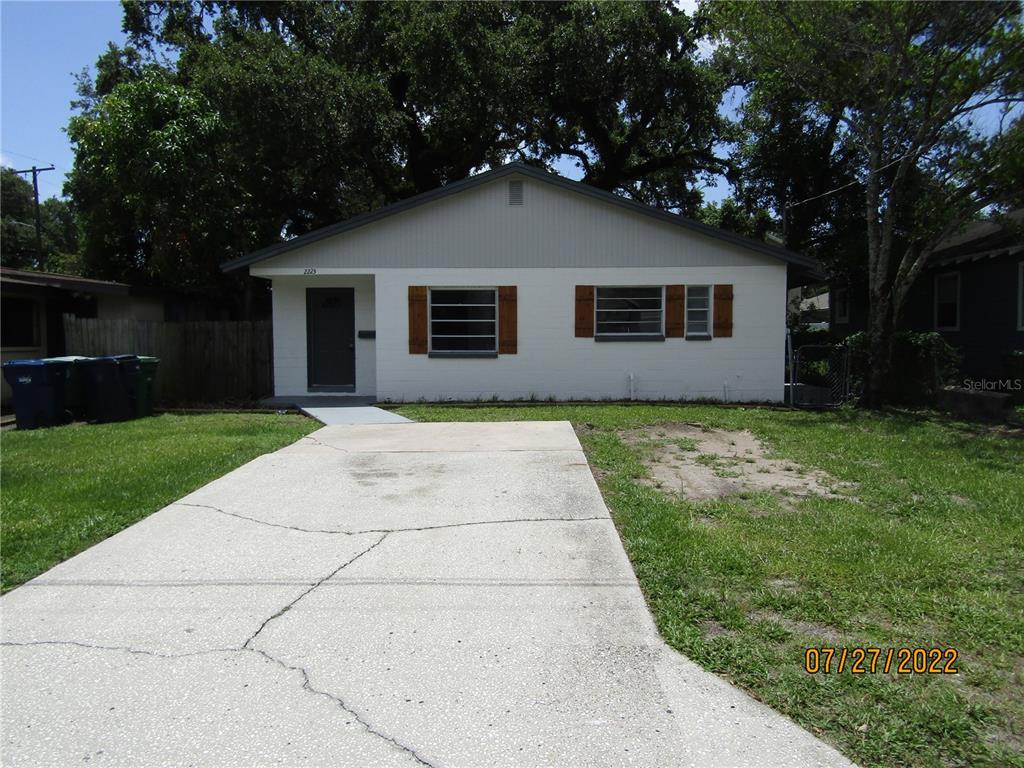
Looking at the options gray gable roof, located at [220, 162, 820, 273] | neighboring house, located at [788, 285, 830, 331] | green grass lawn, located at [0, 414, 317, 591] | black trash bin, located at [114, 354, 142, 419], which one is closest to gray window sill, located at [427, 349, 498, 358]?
gray gable roof, located at [220, 162, 820, 273]

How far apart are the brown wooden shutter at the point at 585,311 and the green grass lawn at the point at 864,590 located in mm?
6554

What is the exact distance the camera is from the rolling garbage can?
11547 millimetres

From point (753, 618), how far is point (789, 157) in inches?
806

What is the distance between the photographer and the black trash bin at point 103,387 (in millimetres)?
Result: 11594

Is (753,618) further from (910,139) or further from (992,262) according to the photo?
(992,262)

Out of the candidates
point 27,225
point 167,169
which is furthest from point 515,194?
point 27,225

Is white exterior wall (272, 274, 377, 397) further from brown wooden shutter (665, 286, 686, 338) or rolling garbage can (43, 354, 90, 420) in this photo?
brown wooden shutter (665, 286, 686, 338)

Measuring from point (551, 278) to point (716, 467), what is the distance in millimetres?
7276

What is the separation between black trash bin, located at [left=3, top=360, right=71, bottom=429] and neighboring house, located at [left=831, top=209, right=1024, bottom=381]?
1700 cm

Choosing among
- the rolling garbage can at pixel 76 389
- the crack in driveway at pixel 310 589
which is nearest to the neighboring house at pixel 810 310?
the rolling garbage can at pixel 76 389

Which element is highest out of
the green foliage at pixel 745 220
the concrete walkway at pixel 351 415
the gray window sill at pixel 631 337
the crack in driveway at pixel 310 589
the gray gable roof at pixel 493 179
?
the green foliage at pixel 745 220

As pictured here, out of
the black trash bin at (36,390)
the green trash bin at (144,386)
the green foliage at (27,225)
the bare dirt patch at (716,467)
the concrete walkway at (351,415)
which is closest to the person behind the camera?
the bare dirt patch at (716,467)

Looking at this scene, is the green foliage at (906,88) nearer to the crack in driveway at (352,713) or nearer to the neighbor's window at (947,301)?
the neighbor's window at (947,301)

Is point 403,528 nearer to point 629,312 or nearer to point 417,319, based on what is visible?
point 417,319
